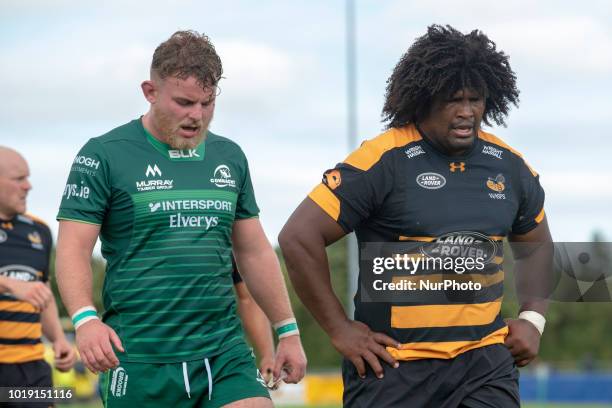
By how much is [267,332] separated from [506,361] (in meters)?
1.45

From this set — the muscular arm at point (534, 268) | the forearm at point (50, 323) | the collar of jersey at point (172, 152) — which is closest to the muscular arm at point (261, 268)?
the collar of jersey at point (172, 152)

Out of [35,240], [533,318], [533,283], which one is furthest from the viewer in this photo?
[35,240]

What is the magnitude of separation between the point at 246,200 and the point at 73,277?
1.10 metres

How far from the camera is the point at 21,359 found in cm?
936

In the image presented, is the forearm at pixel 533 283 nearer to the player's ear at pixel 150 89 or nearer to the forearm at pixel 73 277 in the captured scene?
the player's ear at pixel 150 89

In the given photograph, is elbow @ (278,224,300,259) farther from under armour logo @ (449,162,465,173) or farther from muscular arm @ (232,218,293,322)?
under armour logo @ (449,162,465,173)

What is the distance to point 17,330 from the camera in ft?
30.7

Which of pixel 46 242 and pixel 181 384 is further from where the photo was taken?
pixel 46 242

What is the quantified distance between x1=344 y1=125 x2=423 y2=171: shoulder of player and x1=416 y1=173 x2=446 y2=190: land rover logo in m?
0.21

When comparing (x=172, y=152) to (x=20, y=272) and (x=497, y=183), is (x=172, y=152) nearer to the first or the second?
(x=497, y=183)

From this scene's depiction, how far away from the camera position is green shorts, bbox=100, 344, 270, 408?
5.96 meters

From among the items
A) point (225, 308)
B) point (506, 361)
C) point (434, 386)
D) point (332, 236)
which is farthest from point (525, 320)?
point (225, 308)

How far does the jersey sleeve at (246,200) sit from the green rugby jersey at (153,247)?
275 mm

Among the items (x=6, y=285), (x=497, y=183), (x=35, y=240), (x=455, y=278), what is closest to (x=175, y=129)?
(x=455, y=278)
